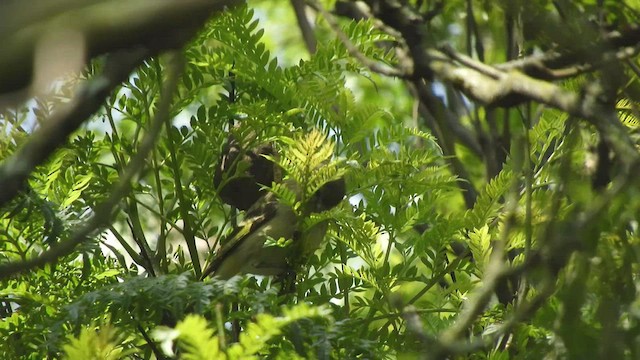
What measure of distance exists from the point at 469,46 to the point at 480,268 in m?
1.88

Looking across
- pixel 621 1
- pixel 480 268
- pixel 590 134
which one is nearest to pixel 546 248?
pixel 590 134

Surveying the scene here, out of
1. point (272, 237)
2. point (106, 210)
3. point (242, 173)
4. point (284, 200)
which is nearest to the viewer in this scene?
point (106, 210)

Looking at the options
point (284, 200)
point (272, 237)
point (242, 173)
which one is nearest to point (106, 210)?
point (284, 200)

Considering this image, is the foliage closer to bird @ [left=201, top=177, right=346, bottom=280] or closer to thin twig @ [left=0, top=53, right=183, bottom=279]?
bird @ [left=201, top=177, right=346, bottom=280]

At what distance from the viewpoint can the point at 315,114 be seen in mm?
3154

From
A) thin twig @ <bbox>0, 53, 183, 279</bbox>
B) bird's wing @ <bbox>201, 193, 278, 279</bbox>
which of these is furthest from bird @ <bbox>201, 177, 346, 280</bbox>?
thin twig @ <bbox>0, 53, 183, 279</bbox>

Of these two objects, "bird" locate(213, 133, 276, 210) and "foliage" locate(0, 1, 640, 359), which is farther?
"bird" locate(213, 133, 276, 210)

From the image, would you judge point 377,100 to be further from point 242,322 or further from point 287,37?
point 242,322

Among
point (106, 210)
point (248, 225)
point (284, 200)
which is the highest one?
point (248, 225)

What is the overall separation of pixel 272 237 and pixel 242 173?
559 millimetres

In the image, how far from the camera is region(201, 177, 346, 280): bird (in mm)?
3186

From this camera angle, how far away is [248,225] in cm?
375

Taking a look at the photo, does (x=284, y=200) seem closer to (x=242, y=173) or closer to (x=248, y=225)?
(x=242, y=173)

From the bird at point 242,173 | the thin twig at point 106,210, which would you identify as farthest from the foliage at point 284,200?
the thin twig at point 106,210
